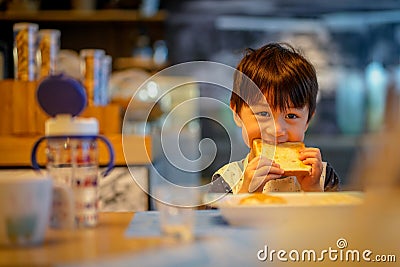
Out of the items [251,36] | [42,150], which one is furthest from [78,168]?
[251,36]

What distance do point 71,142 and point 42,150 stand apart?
45.9 inches

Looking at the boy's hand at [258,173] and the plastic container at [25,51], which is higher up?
the plastic container at [25,51]

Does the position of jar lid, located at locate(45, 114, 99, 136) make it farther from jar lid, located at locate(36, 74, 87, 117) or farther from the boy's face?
the boy's face

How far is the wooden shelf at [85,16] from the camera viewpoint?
404 cm

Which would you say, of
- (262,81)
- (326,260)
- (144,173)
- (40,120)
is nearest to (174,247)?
(326,260)

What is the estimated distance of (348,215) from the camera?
29.6 inches

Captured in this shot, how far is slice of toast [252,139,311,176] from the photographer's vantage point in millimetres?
1127

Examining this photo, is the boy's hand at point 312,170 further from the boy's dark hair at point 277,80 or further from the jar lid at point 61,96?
the jar lid at point 61,96

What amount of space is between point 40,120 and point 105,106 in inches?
8.2

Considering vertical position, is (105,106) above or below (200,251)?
above

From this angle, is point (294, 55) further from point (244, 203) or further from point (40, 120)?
point (40, 120)

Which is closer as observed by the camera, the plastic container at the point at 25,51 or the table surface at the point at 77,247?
the table surface at the point at 77,247

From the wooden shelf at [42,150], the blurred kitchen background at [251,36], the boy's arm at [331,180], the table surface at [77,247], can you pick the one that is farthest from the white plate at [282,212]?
the blurred kitchen background at [251,36]

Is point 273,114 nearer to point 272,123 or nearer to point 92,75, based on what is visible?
point 272,123
